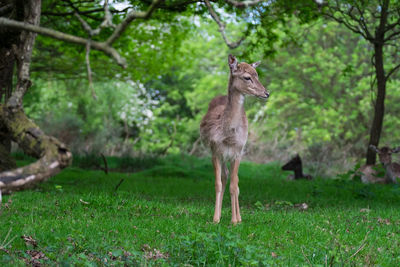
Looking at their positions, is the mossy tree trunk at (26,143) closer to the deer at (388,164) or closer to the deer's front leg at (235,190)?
the deer's front leg at (235,190)

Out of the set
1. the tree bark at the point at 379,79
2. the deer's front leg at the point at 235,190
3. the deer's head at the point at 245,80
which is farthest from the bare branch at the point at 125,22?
the tree bark at the point at 379,79

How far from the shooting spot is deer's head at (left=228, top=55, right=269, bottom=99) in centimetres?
705

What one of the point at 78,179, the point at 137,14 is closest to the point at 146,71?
the point at 78,179

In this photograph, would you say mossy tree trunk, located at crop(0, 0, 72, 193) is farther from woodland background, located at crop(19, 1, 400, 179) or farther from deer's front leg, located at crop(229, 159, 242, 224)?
woodland background, located at crop(19, 1, 400, 179)

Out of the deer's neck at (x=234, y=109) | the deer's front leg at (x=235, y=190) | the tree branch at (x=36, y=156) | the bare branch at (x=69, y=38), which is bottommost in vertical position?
the deer's front leg at (x=235, y=190)

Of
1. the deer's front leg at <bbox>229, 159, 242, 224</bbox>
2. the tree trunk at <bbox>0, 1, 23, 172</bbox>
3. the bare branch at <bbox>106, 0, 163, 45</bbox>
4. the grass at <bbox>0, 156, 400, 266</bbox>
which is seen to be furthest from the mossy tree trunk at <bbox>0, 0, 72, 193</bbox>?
the deer's front leg at <bbox>229, 159, 242, 224</bbox>

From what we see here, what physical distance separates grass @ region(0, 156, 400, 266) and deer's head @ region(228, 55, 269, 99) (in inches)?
75.7

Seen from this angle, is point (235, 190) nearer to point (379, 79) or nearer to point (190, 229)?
point (190, 229)

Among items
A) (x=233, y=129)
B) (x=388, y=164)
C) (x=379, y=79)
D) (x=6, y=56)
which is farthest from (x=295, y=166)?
(x=6, y=56)

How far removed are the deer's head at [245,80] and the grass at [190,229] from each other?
75.7 inches

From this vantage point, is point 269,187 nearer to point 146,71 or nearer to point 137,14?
point 146,71

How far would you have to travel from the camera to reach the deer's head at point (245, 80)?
A: 7.05m

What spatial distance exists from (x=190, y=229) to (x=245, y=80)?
2631mm

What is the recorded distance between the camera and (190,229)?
17.9ft
